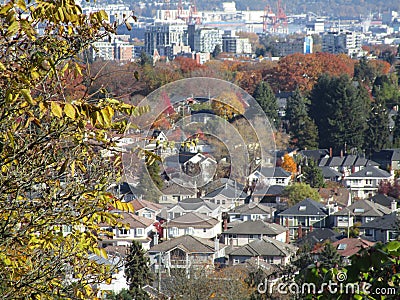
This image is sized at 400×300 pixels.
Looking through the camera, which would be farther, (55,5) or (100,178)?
(100,178)

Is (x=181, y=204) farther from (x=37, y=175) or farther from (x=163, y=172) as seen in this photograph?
(x=37, y=175)

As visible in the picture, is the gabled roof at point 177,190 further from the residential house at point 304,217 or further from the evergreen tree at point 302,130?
the evergreen tree at point 302,130

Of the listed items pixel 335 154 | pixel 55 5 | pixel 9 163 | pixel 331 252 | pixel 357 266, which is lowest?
pixel 335 154

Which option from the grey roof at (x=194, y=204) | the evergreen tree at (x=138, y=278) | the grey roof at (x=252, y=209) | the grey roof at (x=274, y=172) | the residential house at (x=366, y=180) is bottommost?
the residential house at (x=366, y=180)

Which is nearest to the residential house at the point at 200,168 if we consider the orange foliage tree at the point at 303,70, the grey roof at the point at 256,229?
the grey roof at the point at 256,229

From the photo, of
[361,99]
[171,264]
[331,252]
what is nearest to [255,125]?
[361,99]

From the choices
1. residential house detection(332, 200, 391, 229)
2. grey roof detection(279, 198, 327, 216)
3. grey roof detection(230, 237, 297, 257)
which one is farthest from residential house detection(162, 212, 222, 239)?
residential house detection(332, 200, 391, 229)
